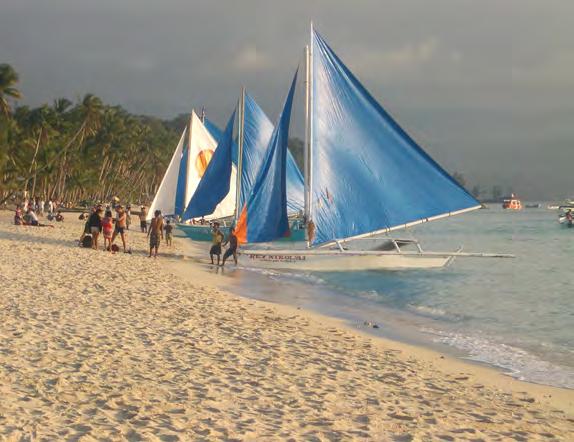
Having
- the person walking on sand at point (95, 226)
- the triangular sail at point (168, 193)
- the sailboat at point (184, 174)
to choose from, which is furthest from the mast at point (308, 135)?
the triangular sail at point (168, 193)

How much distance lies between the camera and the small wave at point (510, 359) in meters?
9.08

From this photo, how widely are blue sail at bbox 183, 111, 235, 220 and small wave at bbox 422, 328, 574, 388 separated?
19.3 metres

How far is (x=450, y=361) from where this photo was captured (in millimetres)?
9781

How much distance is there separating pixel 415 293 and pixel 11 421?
15.1 metres

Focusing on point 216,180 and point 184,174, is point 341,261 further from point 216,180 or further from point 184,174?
point 184,174

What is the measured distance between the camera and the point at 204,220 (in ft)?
116

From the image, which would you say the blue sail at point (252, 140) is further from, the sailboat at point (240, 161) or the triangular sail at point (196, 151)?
the triangular sail at point (196, 151)

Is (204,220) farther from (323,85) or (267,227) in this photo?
(323,85)

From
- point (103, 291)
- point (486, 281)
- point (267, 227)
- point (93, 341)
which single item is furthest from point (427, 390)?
point (486, 281)

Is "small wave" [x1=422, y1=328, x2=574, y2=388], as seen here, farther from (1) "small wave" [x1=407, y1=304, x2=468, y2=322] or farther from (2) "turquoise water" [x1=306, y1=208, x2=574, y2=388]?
A: (1) "small wave" [x1=407, y1=304, x2=468, y2=322]

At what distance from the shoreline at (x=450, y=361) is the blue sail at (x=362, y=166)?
4.33 m

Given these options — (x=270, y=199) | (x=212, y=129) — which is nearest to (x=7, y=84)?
(x=212, y=129)

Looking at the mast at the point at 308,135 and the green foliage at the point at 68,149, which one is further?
the green foliage at the point at 68,149

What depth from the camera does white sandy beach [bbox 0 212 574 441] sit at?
5.70 meters
